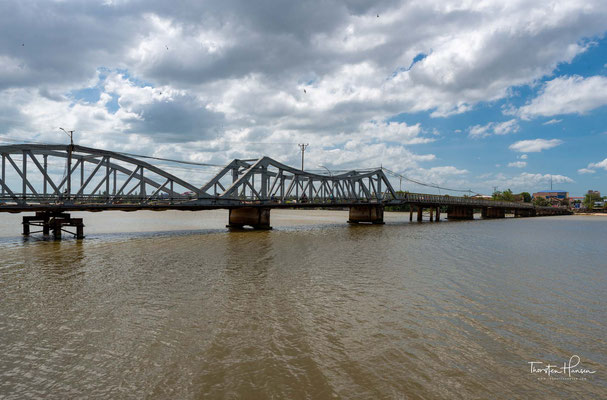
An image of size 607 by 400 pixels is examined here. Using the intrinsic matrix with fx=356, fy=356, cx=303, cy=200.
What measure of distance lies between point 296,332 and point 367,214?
72.7 metres

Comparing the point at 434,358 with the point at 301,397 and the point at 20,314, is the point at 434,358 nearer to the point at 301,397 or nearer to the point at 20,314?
the point at 301,397

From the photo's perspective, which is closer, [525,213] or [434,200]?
[434,200]

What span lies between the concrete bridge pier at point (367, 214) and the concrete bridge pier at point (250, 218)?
29.7 metres

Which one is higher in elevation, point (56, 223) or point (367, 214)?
point (367, 214)

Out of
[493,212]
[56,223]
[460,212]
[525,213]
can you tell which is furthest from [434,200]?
[56,223]

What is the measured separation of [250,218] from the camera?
5788 centimetres

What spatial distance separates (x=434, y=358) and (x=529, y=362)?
2.55 metres

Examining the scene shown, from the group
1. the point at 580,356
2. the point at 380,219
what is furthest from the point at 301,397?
the point at 380,219

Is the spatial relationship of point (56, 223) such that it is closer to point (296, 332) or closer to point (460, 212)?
point (296, 332)

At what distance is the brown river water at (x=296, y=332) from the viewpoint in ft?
27.1

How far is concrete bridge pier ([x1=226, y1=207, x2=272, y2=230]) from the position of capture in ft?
188

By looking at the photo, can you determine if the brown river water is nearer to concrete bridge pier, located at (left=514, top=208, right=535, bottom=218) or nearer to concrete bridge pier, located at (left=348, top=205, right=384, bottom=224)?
concrete bridge pier, located at (left=348, top=205, right=384, bottom=224)

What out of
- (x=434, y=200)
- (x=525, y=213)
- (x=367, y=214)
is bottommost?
(x=525, y=213)

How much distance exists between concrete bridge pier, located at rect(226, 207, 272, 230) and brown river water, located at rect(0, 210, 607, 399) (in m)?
34.2
